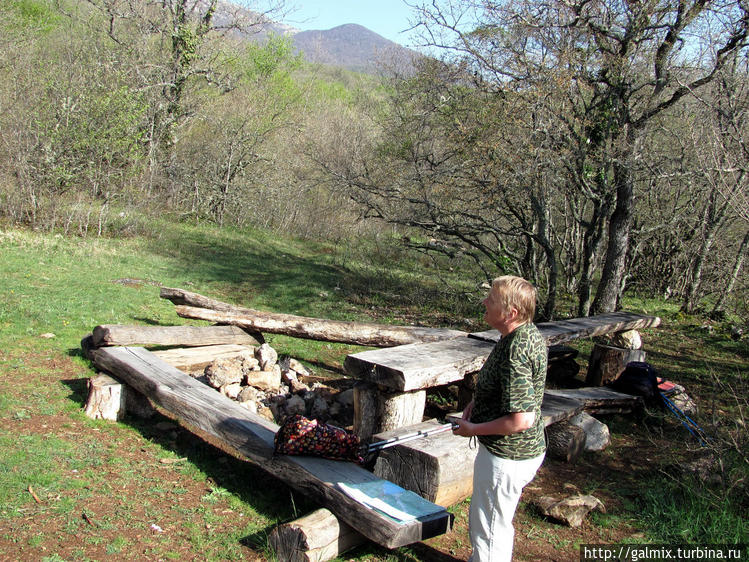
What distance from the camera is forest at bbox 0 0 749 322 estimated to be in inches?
378

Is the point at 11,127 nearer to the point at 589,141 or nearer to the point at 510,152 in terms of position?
the point at 510,152

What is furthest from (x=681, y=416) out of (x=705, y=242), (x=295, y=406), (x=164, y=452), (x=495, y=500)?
(x=705, y=242)

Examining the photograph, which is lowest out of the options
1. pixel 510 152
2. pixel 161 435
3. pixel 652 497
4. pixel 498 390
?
pixel 161 435

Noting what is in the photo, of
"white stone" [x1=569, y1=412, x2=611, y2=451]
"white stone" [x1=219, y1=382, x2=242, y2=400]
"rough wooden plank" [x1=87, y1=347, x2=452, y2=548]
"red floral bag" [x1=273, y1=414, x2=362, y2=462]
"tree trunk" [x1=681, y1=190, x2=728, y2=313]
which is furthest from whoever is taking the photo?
"tree trunk" [x1=681, y1=190, x2=728, y2=313]

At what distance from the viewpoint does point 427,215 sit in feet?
38.3

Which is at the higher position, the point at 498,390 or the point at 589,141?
the point at 589,141

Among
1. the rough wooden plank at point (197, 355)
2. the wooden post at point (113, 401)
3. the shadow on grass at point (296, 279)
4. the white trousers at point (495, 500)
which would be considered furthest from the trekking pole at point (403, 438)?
the shadow on grass at point (296, 279)

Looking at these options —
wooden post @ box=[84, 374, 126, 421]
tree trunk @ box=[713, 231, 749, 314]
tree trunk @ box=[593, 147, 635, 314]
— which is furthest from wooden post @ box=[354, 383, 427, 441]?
tree trunk @ box=[713, 231, 749, 314]

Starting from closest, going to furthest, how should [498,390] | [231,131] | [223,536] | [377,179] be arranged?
[498,390], [223,536], [377,179], [231,131]

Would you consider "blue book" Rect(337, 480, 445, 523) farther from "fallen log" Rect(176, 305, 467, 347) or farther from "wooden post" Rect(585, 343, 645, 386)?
"wooden post" Rect(585, 343, 645, 386)

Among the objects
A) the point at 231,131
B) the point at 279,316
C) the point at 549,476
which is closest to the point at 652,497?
the point at 549,476

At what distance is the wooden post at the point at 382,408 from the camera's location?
482 centimetres

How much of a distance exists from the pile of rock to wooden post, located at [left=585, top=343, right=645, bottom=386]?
10.2 ft

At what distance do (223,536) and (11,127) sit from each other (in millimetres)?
14733
